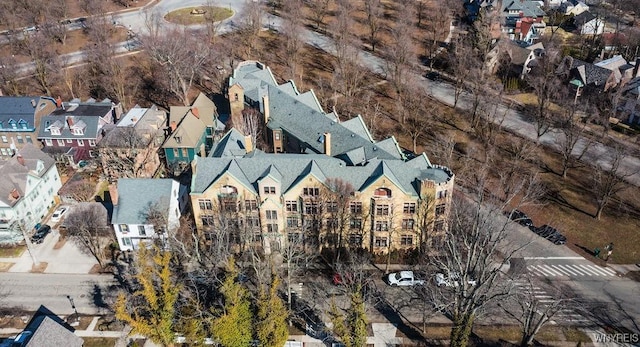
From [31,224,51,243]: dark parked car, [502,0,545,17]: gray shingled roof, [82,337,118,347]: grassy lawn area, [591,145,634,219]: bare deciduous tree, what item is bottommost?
[82,337,118,347]: grassy lawn area

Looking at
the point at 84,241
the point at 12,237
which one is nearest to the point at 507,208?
the point at 84,241

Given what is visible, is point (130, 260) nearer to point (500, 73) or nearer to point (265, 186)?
point (265, 186)

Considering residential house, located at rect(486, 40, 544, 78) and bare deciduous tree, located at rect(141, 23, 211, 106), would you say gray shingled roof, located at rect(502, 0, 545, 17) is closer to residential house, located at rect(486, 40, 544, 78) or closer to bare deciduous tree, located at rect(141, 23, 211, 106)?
residential house, located at rect(486, 40, 544, 78)

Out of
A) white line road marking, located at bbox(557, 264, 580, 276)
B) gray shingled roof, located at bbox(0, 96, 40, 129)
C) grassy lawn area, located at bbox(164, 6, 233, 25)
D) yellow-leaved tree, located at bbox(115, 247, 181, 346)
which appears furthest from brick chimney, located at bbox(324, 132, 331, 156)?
grassy lawn area, located at bbox(164, 6, 233, 25)

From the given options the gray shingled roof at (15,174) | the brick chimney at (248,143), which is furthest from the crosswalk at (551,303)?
the gray shingled roof at (15,174)

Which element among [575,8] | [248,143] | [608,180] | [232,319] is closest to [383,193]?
[248,143]

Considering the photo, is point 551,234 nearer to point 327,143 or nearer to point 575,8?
point 327,143
